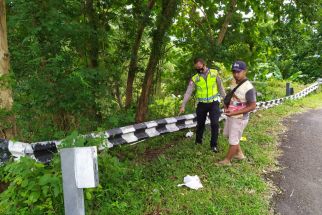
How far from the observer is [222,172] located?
5.29 m

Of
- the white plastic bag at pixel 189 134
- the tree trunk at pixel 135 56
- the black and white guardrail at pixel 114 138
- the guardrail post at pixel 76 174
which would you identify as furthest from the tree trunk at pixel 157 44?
the guardrail post at pixel 76 174

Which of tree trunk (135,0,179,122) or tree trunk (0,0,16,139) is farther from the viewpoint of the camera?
tree trunk (135,0,179,122)

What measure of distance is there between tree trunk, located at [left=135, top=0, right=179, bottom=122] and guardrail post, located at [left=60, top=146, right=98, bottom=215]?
5829 millimetres

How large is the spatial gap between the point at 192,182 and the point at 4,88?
2926 mm

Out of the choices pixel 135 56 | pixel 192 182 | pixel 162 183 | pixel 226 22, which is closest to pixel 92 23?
A: pixel 135 56

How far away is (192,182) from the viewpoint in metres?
4.81

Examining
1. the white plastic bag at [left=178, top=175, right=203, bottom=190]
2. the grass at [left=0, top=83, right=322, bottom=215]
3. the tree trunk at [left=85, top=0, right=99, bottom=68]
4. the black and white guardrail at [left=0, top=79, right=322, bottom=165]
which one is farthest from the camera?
the tree trunk at [left=85, top=0, right=99, bottom=68]

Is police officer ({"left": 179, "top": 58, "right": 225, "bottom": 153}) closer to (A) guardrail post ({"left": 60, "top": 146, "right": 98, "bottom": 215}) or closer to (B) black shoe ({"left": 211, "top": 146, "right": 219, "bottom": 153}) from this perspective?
(B) black shoe ({"left": 211, "top": 146, "right": 219, "bottom": 153})

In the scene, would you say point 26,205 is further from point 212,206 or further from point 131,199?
point 212,206

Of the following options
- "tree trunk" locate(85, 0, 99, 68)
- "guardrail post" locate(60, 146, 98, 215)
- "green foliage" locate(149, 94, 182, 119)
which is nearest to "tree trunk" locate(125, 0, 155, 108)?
"green foliage" locate(149, 94, 182, 119)

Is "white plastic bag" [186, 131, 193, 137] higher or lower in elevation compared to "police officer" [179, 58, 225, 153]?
lower

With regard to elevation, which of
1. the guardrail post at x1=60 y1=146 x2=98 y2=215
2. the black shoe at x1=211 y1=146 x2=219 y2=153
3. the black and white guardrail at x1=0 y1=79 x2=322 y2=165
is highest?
the guardrail post at x1=60 y1=146 x2=98 y2=215

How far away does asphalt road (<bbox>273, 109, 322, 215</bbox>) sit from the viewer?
4473 millimetres

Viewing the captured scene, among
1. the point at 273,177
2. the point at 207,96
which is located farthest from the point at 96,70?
the point at 273,177
